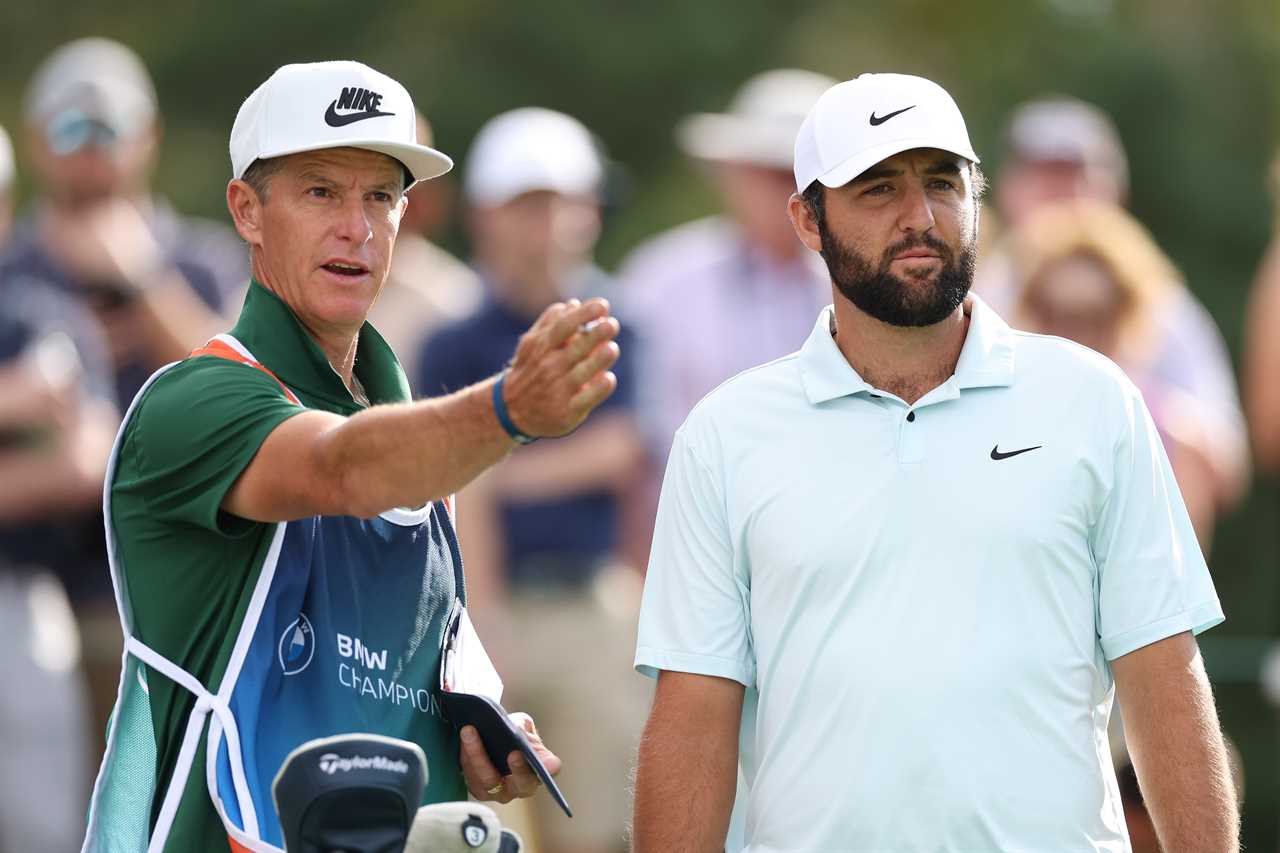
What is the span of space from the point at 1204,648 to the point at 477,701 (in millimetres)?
7563

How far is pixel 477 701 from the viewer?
182 inches

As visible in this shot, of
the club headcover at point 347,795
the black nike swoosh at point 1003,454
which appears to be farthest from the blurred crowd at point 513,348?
the club headcover at point 347,795

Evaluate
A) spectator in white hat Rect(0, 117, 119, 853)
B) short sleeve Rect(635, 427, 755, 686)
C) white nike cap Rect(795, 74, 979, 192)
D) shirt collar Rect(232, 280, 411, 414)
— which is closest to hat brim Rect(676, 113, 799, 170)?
spectator in white hat Rect(0, 117, 119, 853)

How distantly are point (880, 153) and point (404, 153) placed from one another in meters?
1.01

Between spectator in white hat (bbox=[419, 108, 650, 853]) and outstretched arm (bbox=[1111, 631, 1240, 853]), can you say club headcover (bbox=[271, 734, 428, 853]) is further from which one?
spectator in white hat (bbox=[419, 108, 650, 853])

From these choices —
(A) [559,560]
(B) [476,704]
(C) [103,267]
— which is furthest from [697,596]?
(C) [103,267]

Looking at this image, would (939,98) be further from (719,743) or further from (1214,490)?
(1214,490)

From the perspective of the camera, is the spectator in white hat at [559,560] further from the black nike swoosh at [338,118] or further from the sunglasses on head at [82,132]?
the black nike swoosh at [338,118]

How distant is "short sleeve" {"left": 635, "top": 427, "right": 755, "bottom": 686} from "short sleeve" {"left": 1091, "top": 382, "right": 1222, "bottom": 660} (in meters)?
0.76

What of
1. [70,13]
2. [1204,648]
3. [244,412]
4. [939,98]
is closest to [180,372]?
[244,412]

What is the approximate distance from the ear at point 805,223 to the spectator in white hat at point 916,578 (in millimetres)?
88

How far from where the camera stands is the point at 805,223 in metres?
5.30

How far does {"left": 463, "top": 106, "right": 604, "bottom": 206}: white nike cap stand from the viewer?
8.95 metres

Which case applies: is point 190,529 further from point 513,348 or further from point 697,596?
point 513,348
